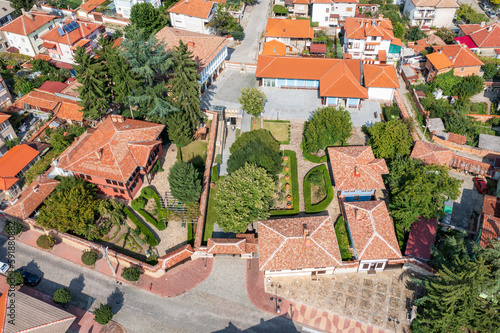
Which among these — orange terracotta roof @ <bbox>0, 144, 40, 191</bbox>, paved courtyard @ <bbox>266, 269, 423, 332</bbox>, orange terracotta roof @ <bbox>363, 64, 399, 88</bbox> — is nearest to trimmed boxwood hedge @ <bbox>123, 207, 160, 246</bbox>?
paved courtyard @ <bbox>266, 269, 423, 332</bbox>

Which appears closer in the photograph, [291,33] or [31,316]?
[31,316]

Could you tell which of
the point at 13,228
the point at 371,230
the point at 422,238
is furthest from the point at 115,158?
the point at 422,238

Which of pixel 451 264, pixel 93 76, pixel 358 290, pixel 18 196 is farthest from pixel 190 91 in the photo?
pixel 451 264

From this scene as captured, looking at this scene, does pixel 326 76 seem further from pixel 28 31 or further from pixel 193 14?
pixel 28 31

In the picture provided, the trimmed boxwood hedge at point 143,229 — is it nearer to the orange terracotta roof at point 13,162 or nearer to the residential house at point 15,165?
the residential house at point 15,165

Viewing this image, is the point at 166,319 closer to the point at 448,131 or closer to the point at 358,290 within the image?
the point at 358,290
